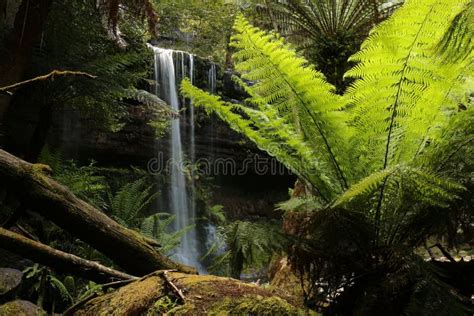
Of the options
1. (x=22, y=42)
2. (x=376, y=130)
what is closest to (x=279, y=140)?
(x=376, y=130)

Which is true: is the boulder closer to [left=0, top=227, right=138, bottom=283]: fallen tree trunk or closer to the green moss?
the green moss

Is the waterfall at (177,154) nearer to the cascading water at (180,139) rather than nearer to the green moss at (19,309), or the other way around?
the cascading water at (180,139)

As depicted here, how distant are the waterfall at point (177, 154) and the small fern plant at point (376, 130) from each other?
725cm

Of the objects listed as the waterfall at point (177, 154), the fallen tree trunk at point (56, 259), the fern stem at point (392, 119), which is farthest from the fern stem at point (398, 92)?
the waterfall at point (177, 154)

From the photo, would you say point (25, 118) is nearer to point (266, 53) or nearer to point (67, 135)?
point (67, 135)

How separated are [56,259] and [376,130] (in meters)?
1.38

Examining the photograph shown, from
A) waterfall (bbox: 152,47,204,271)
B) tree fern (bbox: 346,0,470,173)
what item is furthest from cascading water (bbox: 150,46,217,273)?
tree fern (bbox: 346,0,470,173)

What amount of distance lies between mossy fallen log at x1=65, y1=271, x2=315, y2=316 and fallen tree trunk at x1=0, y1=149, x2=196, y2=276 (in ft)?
0.94

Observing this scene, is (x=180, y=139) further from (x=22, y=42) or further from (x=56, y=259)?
(x=56, y=259)

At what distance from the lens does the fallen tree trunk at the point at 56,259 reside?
1620 millimetres

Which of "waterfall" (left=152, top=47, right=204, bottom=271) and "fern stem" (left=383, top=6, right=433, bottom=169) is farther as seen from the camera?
"waterfall" (left=152, top=47, right=204, bottom=271)

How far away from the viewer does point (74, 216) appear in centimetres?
168

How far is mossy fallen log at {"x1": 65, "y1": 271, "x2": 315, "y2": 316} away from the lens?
1191 mm

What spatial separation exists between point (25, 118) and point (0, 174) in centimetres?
559
